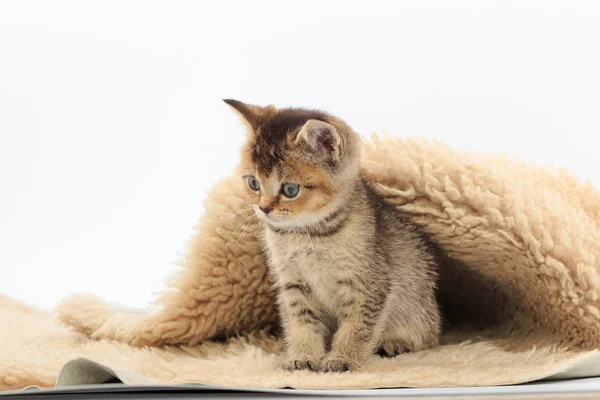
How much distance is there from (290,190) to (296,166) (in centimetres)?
4

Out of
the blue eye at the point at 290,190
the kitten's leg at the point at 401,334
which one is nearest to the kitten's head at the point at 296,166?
the blue eye at the point at 290,190

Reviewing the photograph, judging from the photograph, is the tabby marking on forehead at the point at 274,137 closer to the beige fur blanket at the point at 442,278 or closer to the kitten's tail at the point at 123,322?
the beige fur blanket at the point at 442,278

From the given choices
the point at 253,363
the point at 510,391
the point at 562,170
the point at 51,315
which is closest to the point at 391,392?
the point at 510,391

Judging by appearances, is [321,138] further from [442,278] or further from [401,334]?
[442,278]

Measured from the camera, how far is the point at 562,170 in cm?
145

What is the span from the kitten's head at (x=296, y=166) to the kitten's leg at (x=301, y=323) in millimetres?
142

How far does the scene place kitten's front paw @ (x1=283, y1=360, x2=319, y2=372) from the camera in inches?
44.6

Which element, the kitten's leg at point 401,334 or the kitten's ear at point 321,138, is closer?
the kitten's ear at point 321,138

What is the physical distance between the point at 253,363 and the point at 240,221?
11.3 inches

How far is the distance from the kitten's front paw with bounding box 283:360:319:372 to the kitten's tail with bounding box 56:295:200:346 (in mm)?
248

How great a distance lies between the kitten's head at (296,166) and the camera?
1099 mm

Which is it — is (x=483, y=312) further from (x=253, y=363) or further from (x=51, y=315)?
(x=51, y=315)

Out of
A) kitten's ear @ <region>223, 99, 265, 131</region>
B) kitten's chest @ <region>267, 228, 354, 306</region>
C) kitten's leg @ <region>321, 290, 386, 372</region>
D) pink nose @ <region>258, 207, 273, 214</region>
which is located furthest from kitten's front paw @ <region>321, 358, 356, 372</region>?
kitten's ear @ <region>223, 99, 265, 131</region>

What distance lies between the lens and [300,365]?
3.73 ft
